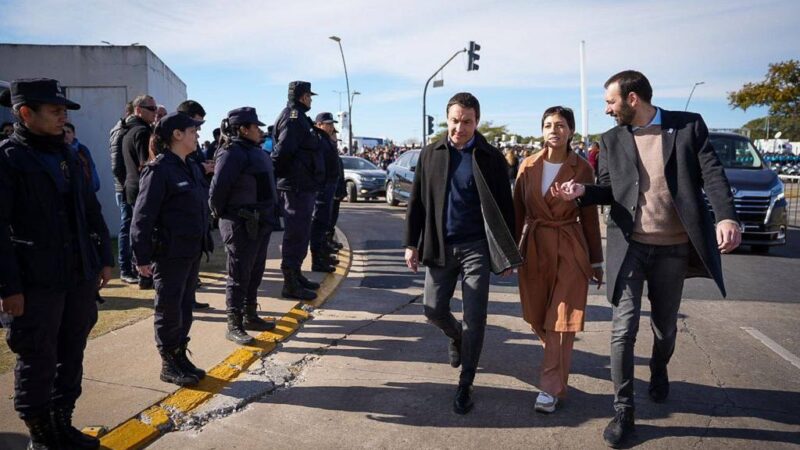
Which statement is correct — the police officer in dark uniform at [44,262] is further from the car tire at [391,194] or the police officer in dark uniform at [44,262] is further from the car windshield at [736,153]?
the car tire at [391,194]

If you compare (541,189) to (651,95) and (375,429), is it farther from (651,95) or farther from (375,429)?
(375,429)

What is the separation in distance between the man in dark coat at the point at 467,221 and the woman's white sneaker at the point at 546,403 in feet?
1.47

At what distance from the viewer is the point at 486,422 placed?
11.7 feet

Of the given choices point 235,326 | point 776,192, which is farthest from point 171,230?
point 776,192

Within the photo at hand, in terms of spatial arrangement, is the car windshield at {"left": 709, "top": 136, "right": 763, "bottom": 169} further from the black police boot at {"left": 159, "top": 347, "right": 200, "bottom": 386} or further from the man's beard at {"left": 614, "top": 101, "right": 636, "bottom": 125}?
the black police boot at {"left": 159, "top": 347, "right": 200, "bottom": 386}

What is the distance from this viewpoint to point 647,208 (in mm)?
3461

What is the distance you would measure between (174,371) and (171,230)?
3.34 feet

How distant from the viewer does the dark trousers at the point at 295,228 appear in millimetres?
6188

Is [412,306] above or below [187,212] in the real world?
below

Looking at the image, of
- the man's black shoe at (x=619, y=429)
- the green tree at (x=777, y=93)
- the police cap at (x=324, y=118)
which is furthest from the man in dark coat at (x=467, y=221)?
the green tree at (x=777, y=93)

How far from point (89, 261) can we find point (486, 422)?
2.56 metres

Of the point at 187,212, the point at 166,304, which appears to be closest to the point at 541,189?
the point at 187,212

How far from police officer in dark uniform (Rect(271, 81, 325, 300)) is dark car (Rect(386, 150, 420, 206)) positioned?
387 inches

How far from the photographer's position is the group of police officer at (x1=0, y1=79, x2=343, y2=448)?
293 cm
